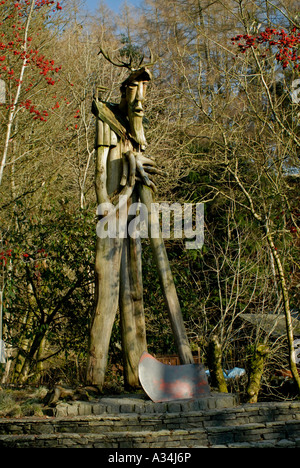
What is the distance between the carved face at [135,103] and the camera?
6.12 meters

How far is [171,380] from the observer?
5.27 metres

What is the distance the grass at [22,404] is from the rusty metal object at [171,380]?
1074 mm

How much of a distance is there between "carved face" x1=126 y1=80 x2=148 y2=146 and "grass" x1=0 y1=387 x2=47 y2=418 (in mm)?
3139

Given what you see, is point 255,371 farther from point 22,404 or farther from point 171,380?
point 22,404

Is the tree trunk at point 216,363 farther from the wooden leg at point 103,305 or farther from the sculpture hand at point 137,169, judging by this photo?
the sculpture hand at point 137,169

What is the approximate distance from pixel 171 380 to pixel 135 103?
3152 mm

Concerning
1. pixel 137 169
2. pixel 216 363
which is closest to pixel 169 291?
pixel 216 363

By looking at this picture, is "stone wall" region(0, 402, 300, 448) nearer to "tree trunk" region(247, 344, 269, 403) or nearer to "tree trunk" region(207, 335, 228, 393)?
"tree trunk" region(207, 335, 228, 393)

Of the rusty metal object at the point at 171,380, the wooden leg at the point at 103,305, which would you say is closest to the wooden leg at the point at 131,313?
the wooden leg at the point at 103,305

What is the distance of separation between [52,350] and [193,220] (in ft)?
13.8

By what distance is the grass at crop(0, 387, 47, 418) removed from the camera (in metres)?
5.07

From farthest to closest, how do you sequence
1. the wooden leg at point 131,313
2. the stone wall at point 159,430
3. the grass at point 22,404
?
the wooden leg at point 131,313 < the grass at point 22,404 < the stone wall at point 159,430

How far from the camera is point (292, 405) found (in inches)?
207
